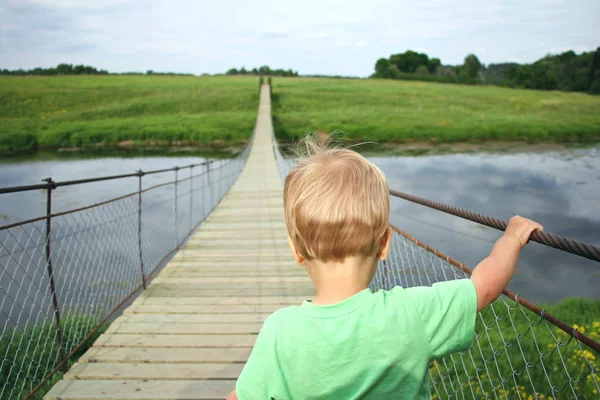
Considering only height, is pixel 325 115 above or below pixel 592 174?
above

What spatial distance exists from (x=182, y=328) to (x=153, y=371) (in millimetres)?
482

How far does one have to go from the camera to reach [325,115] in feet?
83.6

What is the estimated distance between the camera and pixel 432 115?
26359mm

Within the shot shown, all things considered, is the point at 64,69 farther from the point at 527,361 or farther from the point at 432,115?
the point at 527,361

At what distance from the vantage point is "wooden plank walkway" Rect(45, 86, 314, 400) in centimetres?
200

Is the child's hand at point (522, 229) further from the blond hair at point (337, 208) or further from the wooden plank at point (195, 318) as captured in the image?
the wooden plank at point (195, 318)

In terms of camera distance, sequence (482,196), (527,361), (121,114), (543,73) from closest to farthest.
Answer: (527,361) → (482,196) → (121,114) → (543,73)

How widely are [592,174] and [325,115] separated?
47.9 ft

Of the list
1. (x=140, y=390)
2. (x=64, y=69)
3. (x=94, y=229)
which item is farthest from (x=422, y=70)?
(x=140, y=390)

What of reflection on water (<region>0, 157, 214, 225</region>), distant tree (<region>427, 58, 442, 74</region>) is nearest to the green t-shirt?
reflection on water (<region>0, 157, 214, 225</region>)

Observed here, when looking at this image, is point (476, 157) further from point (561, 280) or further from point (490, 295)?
point (490, 295)

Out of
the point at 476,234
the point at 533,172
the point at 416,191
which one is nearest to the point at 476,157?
the point at 533,172

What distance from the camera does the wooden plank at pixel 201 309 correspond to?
9.29 feet

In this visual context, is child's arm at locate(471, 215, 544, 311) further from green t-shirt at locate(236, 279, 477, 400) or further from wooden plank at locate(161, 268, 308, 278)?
wooden plank at locate(161, 268, 308, 278)
